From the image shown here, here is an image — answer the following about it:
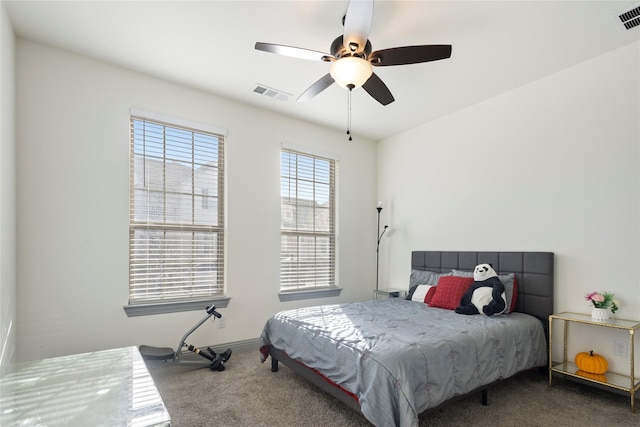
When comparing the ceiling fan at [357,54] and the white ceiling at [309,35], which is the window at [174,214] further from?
the ceiling fan at [357,54]

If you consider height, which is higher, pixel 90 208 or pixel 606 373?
pixel 90 208

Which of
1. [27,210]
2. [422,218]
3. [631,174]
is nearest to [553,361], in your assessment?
[631,174]

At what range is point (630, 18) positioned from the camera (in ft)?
8.24

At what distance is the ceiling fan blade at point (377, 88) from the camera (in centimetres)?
261

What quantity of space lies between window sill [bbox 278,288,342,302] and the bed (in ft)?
3.16

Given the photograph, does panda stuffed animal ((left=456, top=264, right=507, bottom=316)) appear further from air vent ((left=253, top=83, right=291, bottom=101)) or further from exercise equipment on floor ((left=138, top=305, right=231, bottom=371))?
air vent ((left=253, top=83, right=291, bottom=101))

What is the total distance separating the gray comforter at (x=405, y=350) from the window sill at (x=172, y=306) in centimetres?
77

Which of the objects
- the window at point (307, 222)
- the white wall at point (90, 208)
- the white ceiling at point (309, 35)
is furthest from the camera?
the window at point (307, 222)

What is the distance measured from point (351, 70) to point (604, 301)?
271cm

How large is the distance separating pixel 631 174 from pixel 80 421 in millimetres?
4109

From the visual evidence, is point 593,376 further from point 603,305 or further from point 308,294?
point 308,294

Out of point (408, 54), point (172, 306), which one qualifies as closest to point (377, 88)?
point (408, 54)

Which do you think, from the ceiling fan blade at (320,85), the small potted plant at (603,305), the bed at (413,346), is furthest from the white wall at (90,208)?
the small potted plant at (603,305)

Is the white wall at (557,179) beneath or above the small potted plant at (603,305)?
above
